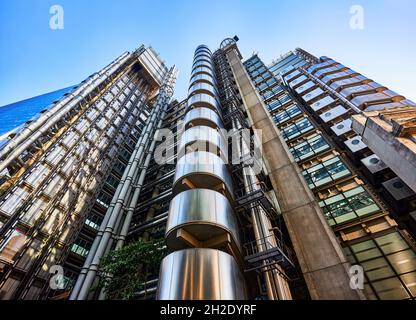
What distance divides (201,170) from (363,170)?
46.3 feet

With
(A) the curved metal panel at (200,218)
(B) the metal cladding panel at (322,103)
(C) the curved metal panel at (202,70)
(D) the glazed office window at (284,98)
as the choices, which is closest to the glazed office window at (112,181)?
(C) the curved metal panel at (202,70)

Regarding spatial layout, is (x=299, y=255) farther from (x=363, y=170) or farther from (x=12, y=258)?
(x=12, y=258)

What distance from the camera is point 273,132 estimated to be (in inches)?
778

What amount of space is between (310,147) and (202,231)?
13863mm

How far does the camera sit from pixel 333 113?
23.9m

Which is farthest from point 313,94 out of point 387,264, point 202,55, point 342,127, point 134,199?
point 134,199

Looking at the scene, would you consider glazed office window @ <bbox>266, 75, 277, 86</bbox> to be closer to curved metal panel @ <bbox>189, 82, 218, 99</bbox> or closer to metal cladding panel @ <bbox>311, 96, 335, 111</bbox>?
metal cladding panel @ <bbox>311, 96, 335, 111</bbox>

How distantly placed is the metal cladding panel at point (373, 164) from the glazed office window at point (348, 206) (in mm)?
2875

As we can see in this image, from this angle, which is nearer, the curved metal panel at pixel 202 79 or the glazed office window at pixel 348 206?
the glazed office window at pixel 348 206

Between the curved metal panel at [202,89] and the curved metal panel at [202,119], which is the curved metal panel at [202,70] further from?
the curved metal panel at [202,119]

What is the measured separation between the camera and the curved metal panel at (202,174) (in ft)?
46.7

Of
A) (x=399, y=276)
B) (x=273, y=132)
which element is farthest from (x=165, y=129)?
(x=399, y=276)

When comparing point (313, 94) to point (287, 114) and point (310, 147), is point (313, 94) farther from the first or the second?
point (310, 147)

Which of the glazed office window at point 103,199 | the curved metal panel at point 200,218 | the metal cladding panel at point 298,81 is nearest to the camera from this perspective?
the curved metal panel at point 200,218
